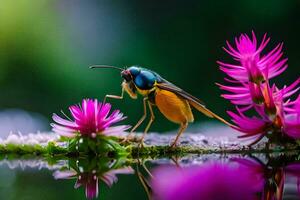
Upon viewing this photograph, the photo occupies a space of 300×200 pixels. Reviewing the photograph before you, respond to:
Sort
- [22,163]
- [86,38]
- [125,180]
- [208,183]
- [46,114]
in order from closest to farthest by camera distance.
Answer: [208,183], [125,180], [22,163], [46,114], [86,38]

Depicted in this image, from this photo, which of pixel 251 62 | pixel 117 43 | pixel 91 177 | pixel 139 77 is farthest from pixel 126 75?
pixel 117 43

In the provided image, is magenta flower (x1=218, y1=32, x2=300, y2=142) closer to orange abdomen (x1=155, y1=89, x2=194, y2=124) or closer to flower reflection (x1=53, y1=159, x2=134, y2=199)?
orange abdomen (x1=155, y1=89, x2=194, y2=124)

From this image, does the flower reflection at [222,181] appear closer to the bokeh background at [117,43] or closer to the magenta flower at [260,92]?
the magenta flower at [260,92]

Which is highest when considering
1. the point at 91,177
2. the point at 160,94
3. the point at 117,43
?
the point at 117,43

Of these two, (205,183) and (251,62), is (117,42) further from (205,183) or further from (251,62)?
(205,183)

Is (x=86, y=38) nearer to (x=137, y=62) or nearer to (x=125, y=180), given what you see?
(x=137, y=62)

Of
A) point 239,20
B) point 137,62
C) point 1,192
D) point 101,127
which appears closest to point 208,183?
point 1,192

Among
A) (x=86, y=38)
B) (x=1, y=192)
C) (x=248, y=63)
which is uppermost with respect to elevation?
(x=86, y=38)
